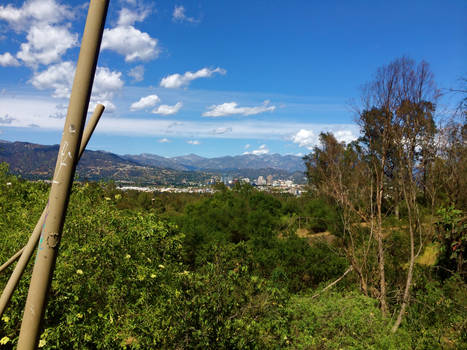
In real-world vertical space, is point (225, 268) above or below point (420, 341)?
above

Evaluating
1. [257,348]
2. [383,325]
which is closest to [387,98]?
[383,325]

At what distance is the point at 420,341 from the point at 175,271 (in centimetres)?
583

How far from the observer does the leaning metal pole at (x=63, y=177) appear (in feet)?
2.80

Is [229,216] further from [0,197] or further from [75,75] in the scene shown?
[75,75]

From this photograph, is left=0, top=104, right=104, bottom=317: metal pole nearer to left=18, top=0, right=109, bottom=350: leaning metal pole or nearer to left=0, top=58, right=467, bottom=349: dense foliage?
left=18, top=0, right=109, bottom=350: leaning metal pole

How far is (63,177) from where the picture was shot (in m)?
0.89

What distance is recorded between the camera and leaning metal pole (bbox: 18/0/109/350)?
33.6 inches

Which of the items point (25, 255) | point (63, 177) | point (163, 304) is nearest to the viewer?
point (63, 177)

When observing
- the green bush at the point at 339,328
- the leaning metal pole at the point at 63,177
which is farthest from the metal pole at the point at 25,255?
the green bush at the point at 339,328

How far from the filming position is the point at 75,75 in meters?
0.91

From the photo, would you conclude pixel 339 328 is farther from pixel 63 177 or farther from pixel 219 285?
pixel 63 177

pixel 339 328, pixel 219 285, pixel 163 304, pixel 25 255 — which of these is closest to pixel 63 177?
pixel 25 255

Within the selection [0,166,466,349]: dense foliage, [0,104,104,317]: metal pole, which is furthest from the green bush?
[0,104,104,317]: metal pole

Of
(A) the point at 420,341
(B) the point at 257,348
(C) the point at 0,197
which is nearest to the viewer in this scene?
(B) the point at 257,348
